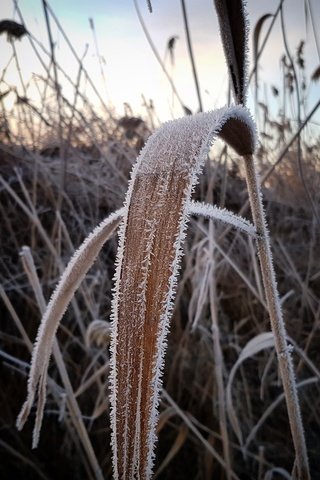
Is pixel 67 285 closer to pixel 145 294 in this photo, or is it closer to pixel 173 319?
pixel 145 294

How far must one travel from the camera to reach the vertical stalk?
344 mm

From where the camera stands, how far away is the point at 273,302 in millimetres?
357

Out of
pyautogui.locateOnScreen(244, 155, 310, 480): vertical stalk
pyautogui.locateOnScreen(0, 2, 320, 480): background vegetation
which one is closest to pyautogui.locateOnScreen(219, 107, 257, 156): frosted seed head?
pyautogui.locateOnScreen(244, 155, 310, 480): vertical stalk

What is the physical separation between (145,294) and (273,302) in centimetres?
17

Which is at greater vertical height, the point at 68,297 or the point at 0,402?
the point at 68,297

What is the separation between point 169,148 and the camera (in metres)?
0.23

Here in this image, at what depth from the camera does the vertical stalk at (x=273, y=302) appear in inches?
13.5

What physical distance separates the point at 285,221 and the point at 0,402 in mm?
969

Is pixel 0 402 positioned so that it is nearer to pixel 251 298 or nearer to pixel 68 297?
pixel 251 298

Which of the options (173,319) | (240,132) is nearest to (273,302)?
(240,132)

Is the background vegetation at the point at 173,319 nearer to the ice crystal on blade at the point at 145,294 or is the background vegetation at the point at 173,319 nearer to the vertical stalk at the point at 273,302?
the vertical stalk at the point at 273,302

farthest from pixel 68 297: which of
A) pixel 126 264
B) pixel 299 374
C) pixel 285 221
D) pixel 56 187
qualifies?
pixel 285 221

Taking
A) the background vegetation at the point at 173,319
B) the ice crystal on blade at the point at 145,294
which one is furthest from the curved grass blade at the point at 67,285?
the background vegetation at the point at 173,319

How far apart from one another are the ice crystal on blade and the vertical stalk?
12 cm
